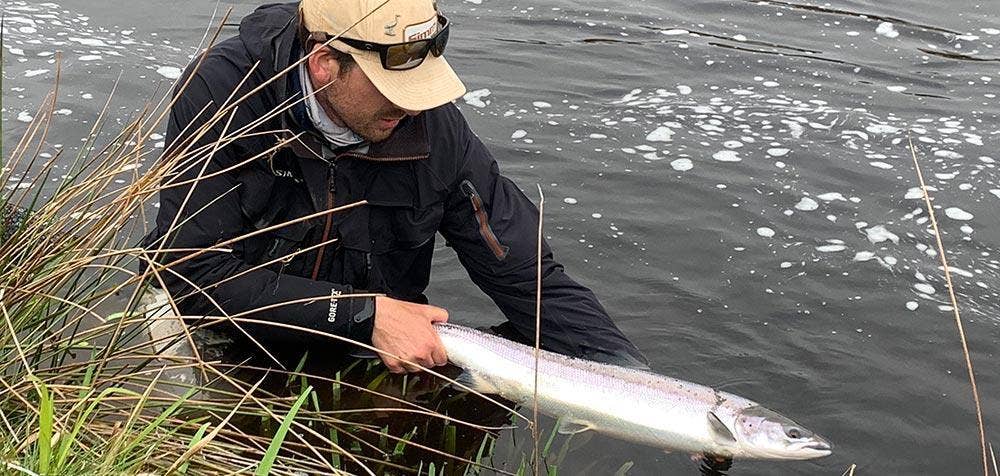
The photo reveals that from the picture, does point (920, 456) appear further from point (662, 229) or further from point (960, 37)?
point (960, 37)

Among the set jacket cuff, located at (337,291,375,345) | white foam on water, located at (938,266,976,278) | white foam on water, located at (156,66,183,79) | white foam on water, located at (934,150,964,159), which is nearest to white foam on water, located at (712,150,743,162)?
white foam on water, located at (934,150,964,159)

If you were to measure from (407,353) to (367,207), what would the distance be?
0.77 meters

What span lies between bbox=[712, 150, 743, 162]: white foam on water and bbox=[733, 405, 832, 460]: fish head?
13.1 feet

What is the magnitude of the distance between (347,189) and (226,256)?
1.94 feet

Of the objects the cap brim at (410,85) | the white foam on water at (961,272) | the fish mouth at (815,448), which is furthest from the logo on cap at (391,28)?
the white foam on water at (961,272)

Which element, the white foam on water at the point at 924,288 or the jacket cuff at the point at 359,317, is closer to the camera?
the jacket cuff at the point at 359,317

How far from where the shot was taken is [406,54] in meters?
4.34

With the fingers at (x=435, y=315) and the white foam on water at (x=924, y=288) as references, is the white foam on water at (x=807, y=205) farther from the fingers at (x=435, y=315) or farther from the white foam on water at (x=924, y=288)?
the fingers at (x=435, y=315)

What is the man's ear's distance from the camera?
4402 millimetres

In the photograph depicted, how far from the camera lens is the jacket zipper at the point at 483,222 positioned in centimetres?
501

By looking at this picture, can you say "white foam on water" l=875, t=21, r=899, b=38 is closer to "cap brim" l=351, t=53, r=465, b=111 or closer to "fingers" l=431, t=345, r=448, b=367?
"cap brim" l=351, t=53, r=465, b=111

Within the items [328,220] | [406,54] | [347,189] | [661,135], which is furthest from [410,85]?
[661,135]

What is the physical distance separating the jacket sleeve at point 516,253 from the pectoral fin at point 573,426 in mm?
482

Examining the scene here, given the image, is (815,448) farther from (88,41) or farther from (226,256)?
(88,41)
